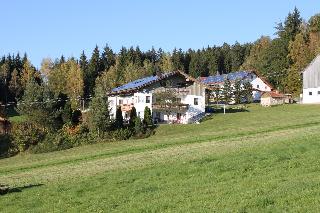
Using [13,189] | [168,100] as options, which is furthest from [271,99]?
[13,189]

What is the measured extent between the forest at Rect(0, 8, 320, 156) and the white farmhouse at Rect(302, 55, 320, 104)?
649 inches

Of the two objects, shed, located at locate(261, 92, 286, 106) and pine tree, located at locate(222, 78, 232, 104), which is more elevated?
pine tree, located at locate(222, 78, 232, 104)

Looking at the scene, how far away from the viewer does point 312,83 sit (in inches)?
3250

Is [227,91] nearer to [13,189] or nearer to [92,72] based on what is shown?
[92,72]

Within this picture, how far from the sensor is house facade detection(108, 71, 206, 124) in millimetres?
70688

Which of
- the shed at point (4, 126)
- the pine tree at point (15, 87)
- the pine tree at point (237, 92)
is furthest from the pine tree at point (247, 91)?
the pine tree at point (15, 87)

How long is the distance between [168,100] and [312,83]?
25.6m

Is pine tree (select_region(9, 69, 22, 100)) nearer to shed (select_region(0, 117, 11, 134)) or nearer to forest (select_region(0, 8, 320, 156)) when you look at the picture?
forest (select_region(0, 8, 320, 156))

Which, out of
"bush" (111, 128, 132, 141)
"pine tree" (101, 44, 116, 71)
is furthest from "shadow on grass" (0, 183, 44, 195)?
"pine tree" (101, 44, 116, 71)

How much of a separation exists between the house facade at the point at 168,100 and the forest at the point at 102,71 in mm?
5644

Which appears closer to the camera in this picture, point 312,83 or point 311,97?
point 312,83

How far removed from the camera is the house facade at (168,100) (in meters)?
70.7

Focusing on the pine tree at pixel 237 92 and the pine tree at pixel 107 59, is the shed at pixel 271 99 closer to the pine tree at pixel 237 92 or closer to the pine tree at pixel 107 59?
the pine tree at pixel 237 92

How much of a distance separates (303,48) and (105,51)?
74.4 m
